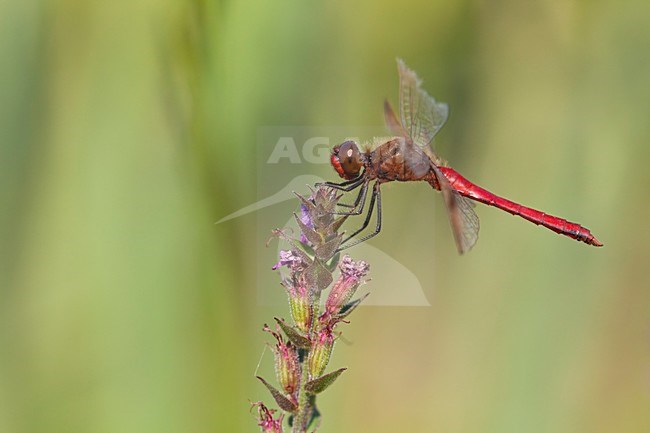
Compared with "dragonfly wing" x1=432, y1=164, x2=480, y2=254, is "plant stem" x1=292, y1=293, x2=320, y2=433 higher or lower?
lower

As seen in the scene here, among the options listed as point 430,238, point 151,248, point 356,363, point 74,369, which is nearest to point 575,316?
point 430,238

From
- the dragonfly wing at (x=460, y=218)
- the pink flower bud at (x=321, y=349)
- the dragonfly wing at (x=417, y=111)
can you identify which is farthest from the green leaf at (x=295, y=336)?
the dragonfly wing at (x=417, y=111)

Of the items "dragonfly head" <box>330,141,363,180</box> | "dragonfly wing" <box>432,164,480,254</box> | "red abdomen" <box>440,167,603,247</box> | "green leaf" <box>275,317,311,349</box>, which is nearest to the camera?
"green leaf" <box>275,317,311,349</box>

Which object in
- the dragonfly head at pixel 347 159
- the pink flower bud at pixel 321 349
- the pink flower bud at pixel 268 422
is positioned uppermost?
the dragonfly head at pixel 347 159

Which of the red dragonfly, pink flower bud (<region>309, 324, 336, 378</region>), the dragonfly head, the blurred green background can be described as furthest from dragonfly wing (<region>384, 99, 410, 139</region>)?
pink flower bud (<region>309, 324, 336, 378</region>)

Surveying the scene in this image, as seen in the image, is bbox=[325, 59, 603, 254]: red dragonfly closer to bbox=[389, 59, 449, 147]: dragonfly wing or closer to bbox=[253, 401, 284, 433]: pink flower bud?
bbox=[389, 59, 449, 147]: dragonfly wing

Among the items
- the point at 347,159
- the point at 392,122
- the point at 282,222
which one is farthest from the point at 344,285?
the point at 282,222

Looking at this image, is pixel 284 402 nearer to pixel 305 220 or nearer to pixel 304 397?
pixel 304 397

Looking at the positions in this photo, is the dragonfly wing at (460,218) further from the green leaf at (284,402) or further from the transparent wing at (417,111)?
the green leaf at (284,402)
